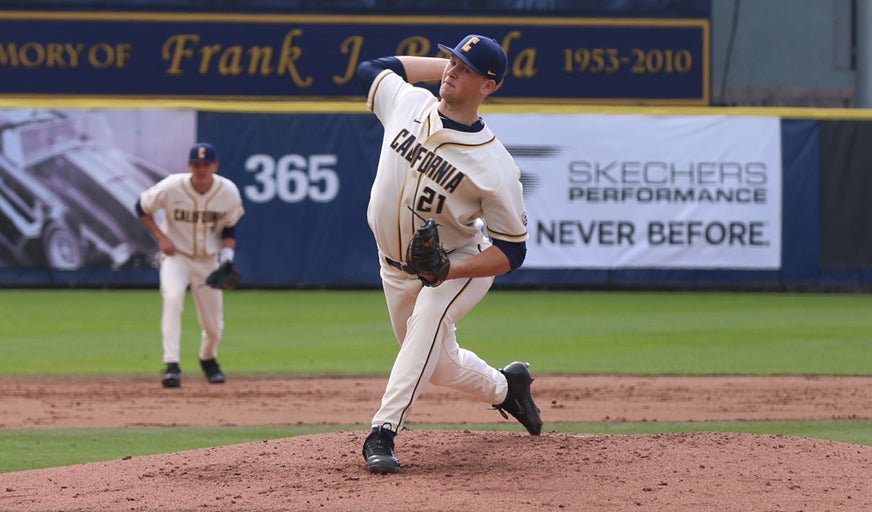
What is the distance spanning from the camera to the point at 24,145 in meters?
18.6

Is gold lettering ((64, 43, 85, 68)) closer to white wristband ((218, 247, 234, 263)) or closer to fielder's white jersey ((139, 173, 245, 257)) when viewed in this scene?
fielder's white jersey ((139, 173, 245, 257))

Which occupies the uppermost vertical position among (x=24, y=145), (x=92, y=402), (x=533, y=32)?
(x=533, y=32)

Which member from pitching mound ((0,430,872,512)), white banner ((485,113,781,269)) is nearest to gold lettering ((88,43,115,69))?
white banner ((485,113,781,269))

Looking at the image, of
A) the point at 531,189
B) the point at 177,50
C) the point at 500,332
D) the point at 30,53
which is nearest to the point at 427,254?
the point at 500,332

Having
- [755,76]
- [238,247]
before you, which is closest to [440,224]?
[238,247]

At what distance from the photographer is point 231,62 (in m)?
20.5

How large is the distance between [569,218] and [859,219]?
3.98 meters

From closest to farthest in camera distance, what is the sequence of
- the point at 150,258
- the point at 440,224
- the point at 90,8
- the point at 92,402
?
the point at 440,224 → the point at 92,402 → the point at 150,258 → the point at 90,8

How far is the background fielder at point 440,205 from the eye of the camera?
566cm

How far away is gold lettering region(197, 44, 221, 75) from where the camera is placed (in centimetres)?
2041

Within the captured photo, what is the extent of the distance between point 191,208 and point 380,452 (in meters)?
5.49

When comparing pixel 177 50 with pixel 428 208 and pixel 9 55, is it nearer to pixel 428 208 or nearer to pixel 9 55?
pixel 9 55

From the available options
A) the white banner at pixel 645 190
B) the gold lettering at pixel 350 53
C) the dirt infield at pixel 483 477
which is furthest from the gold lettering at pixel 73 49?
the dirt infield at pixel 483 477

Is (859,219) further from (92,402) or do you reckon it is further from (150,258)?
(92,402)
